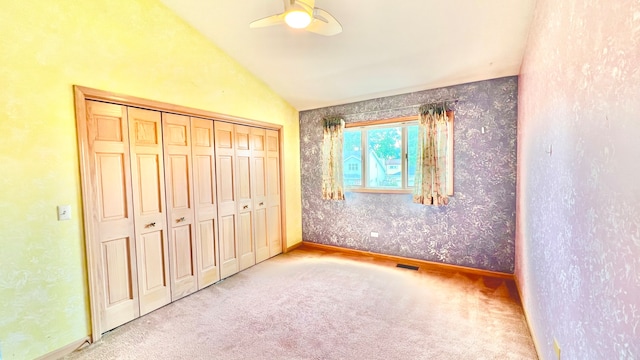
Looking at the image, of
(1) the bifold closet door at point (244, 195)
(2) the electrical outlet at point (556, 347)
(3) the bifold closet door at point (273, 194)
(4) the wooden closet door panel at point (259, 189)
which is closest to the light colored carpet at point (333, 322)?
(1) the bifold closet door at point (244, 195)

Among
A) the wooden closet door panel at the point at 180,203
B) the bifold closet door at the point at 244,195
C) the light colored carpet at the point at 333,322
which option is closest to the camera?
the light colored carpet at the point at 333,322

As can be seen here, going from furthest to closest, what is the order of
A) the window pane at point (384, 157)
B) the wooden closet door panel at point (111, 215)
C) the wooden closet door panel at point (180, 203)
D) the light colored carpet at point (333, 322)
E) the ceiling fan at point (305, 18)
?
the window pane at point (384, 157), the wooden closet door panel at point (180, 203), the wooden closet door panel at point (111, 215), the light colored carpet at point (333, 322), the ceiling fan at point (305, 18)

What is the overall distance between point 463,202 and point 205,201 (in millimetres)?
3134

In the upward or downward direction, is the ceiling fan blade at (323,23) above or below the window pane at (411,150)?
above

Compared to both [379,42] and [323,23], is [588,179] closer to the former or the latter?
[323,23]

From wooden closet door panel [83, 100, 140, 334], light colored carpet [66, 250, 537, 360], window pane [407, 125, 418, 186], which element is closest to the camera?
light colored carpet [66, 250, 537, 360]

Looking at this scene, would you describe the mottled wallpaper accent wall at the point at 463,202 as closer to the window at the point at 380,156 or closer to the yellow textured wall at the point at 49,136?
the window at the point at 380,156

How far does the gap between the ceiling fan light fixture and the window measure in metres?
2.28

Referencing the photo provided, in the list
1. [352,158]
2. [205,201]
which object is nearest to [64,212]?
[205,201]

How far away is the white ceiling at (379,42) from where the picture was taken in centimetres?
238

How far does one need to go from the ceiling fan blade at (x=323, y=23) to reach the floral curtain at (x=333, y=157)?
6.84ft

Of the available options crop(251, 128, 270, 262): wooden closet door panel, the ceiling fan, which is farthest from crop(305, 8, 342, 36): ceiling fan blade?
crop(251, 128, 270, 262): wooden closet door panel

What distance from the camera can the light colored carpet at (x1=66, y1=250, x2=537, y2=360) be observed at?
2064 millimetres

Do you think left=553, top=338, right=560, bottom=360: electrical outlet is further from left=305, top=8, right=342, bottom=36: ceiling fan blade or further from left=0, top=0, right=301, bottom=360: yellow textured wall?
left=0, top=0, right=301, bottom=360: yellow textured wall
